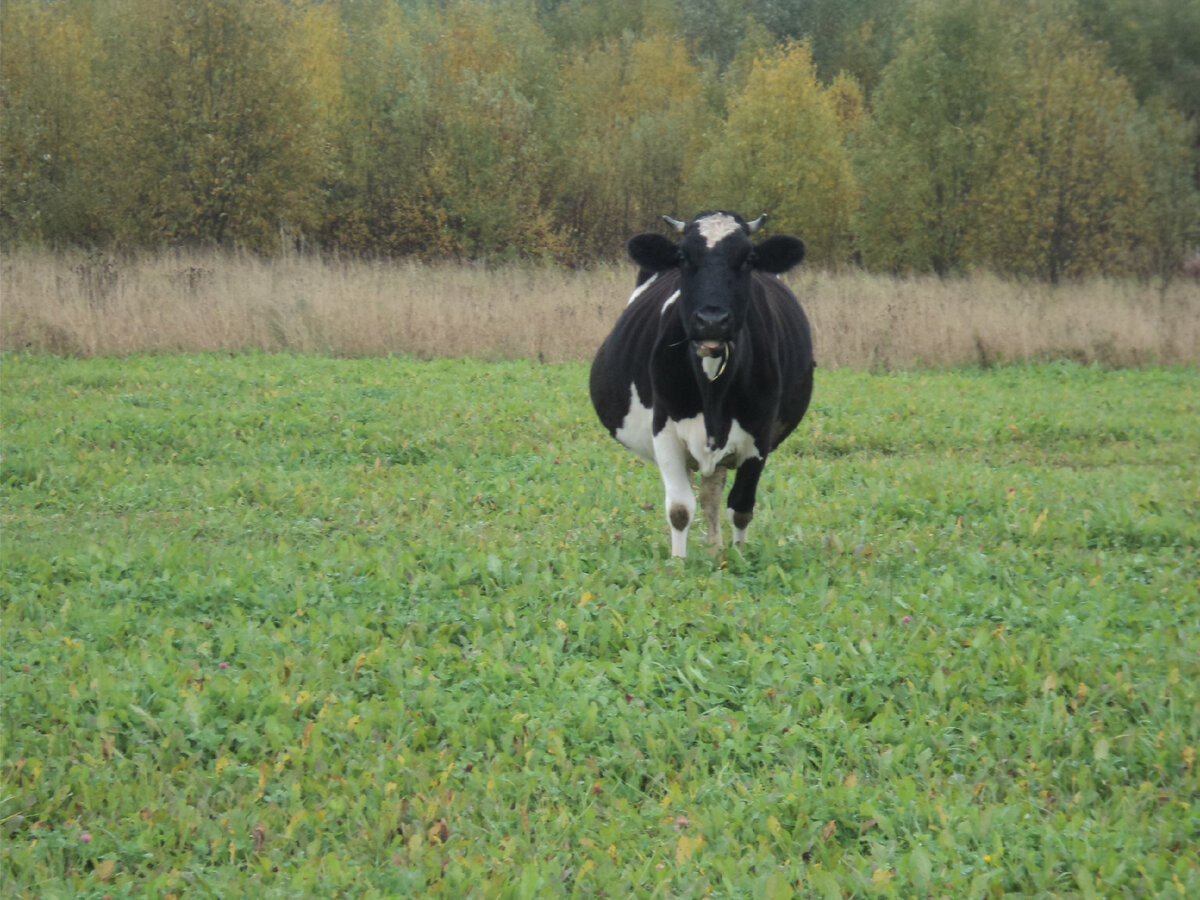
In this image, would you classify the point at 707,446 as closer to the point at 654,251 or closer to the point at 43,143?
the point at 654,251

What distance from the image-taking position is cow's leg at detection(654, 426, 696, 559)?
777 cm

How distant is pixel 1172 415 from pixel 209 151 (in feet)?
77.6

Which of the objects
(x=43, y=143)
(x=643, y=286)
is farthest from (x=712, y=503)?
(x=43, y=143)

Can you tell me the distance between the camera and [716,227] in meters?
7.41

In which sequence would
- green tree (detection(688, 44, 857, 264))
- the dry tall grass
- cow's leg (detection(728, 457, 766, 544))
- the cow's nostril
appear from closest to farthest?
the cow's nostril
cow's leg (detection(728, 457, 766, 544))
the dry tall grass
green tree (detection(688, 44, 857, 264))

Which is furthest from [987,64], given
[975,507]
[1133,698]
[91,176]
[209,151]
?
[1133,698]

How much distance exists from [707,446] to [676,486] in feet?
1.13

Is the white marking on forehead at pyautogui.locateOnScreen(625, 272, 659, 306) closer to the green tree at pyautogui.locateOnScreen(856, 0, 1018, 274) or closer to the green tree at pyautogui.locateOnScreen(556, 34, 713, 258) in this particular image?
the green tree at pyautogui.locateOnScreen(856, 0, 1018, 274)

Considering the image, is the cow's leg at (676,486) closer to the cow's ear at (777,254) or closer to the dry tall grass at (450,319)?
the cow's ear at (777,254)

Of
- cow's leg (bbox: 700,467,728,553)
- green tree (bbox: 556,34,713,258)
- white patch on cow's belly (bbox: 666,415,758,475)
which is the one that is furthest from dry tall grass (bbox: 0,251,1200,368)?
green tree (bbox: 556,34,713,258)

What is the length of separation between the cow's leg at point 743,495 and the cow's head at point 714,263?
1.03m

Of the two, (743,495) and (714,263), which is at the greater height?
(714,263)

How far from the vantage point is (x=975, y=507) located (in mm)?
9641

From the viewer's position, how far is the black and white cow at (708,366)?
24.0 ft
